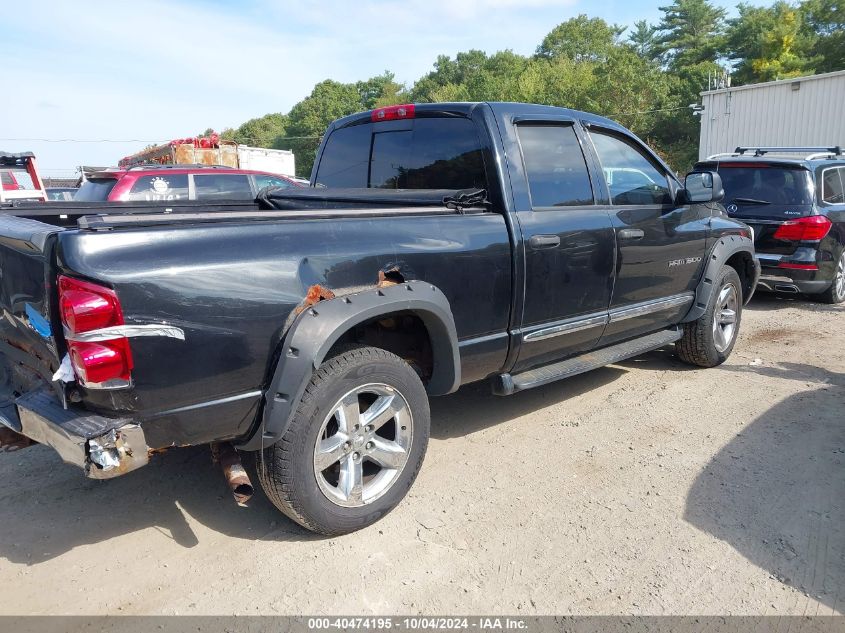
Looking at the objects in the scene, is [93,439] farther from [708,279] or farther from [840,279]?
[840,279]

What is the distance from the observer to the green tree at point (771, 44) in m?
34.2

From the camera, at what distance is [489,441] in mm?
3951

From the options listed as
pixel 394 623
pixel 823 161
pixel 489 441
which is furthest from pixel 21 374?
pixel 823 161

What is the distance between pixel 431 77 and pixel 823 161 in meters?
59.0

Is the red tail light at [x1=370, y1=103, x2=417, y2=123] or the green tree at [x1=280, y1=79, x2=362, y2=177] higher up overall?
the green tree at [x1=280, y1=79, x2=362, y2=177]

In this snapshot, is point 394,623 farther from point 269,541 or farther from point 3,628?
point 3,628

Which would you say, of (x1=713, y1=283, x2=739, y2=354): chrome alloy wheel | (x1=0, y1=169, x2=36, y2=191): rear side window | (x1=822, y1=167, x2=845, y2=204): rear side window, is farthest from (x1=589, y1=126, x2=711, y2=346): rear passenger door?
(x1=0, y1=169, x2=36, y2=191): rear side window

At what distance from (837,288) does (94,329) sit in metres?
8.36

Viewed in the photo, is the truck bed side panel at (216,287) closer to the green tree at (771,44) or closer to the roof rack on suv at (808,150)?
the roof rack on suv at (808,150)

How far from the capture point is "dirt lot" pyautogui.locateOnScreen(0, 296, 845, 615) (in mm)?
2557

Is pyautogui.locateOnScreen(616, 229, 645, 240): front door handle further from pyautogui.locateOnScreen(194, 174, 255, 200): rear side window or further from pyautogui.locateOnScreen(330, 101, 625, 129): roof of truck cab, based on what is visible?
pyautogui.locateOnScreen(194, 174, 255, 200): rear side window

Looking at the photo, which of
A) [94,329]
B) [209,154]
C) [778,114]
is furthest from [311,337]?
[778,114]

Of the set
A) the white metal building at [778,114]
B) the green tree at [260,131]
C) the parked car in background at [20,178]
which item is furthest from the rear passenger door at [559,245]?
the green tree at [260,131]

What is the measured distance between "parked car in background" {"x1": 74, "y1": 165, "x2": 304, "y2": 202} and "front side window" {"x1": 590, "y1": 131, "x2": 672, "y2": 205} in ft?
17.2
